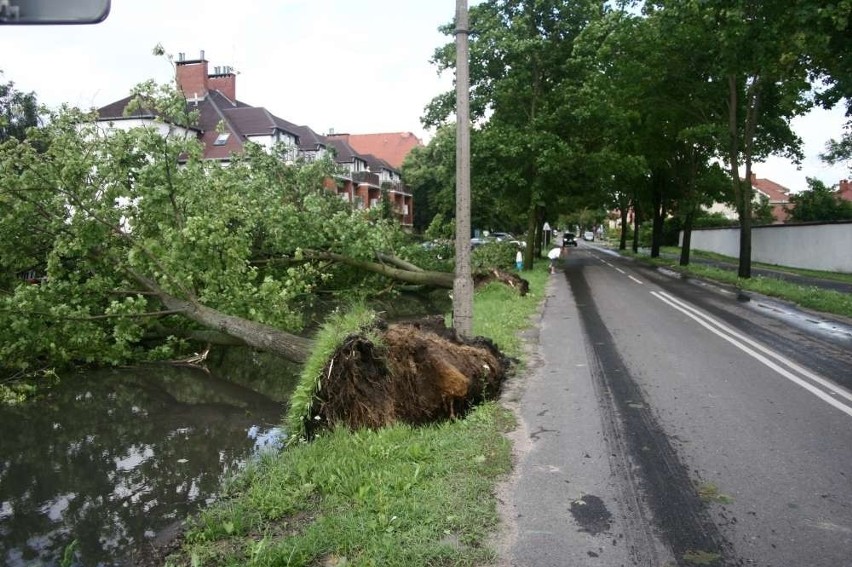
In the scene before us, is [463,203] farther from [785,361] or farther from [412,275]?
[412,275]

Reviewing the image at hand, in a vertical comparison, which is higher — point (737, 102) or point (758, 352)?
point (737, 102)

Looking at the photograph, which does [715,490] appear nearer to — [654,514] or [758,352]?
[654,514]

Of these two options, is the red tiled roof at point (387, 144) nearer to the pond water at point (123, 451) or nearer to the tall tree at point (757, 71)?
the tall tree at point (757, 71)

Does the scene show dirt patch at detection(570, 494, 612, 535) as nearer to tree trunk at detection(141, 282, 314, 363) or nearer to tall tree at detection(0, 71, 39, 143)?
tree trunk at detection(141, 282, 314, 363)

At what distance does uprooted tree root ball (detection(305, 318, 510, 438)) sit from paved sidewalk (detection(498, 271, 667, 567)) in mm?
598

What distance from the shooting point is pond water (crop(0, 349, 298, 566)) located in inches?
209

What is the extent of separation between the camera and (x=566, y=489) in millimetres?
4570

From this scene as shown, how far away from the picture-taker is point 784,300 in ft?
56.3

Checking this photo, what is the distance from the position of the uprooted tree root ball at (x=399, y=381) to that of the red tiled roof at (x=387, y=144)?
77087 millimetres

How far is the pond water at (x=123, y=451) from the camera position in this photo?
5.32 meters

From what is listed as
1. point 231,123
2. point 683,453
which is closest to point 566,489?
point 683,453

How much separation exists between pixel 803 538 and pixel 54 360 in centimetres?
1131

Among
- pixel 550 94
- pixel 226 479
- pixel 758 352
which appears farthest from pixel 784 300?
pixel 226 479

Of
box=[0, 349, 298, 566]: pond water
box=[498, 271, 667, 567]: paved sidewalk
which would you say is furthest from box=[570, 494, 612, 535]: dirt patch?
box=[0, 349, 298, 566]: pond water
